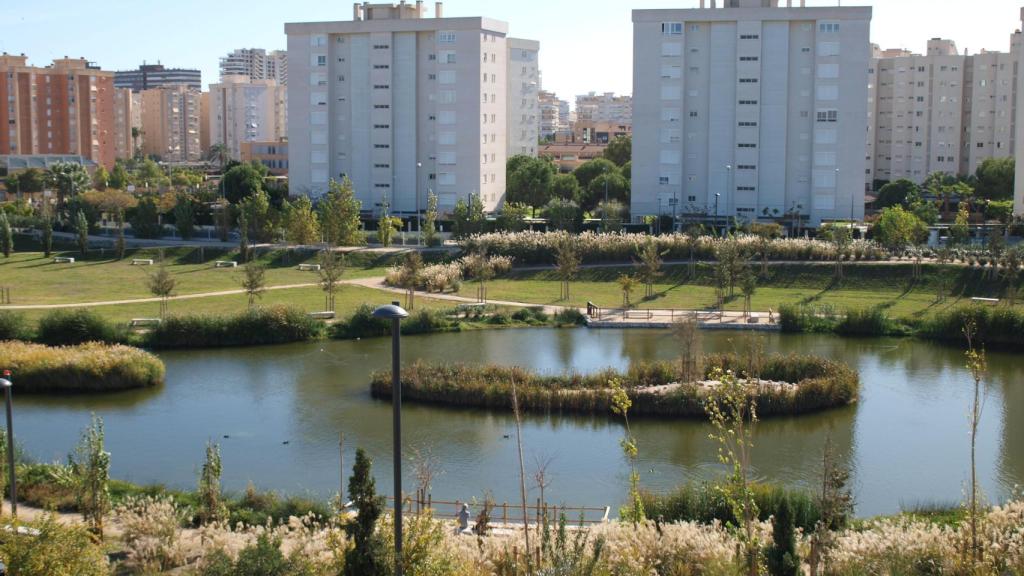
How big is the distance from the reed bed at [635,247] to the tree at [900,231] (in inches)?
23.3

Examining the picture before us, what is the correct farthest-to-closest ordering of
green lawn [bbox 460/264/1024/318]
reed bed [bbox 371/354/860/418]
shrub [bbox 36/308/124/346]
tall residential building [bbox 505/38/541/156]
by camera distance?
tall residential building [bbox 505/38/541/156]
green lawn [bbox 460/264/1024/318]
shrub [bbox 36/308/124/346]
reed bed [bbox 371/354/860/418]

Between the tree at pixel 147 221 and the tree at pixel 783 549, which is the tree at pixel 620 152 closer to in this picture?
the tree at pixel 147 221

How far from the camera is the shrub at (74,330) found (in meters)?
33.2

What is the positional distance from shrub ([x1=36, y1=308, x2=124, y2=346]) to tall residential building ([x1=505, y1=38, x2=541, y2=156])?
48787 millimetres

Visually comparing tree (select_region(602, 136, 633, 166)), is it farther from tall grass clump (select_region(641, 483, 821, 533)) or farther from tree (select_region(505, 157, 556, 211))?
tall grass clump (select_region(641, 483, 821, 533))

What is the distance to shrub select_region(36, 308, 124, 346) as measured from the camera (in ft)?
109

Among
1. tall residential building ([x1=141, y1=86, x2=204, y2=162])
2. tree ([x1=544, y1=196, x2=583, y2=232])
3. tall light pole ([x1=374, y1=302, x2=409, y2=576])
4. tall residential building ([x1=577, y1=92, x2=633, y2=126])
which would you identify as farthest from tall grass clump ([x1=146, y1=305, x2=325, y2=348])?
tall residential building ([x1=577, y1=92, x2=633, y2=126])

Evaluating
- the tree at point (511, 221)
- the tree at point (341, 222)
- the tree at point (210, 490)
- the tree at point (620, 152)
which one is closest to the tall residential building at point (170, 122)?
the tree at point (620, 152)

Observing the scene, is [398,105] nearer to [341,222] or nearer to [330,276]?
[341,222]

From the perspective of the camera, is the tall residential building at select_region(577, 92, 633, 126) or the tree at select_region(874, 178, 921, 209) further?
the tall residential building at select_region(577, 92, 633, 126)

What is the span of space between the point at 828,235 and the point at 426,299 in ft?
58.7

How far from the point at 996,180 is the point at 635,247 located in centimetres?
3114

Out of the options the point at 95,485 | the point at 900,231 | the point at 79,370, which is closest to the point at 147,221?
the point at 79,370

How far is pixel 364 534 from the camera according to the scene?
11.9 meters
